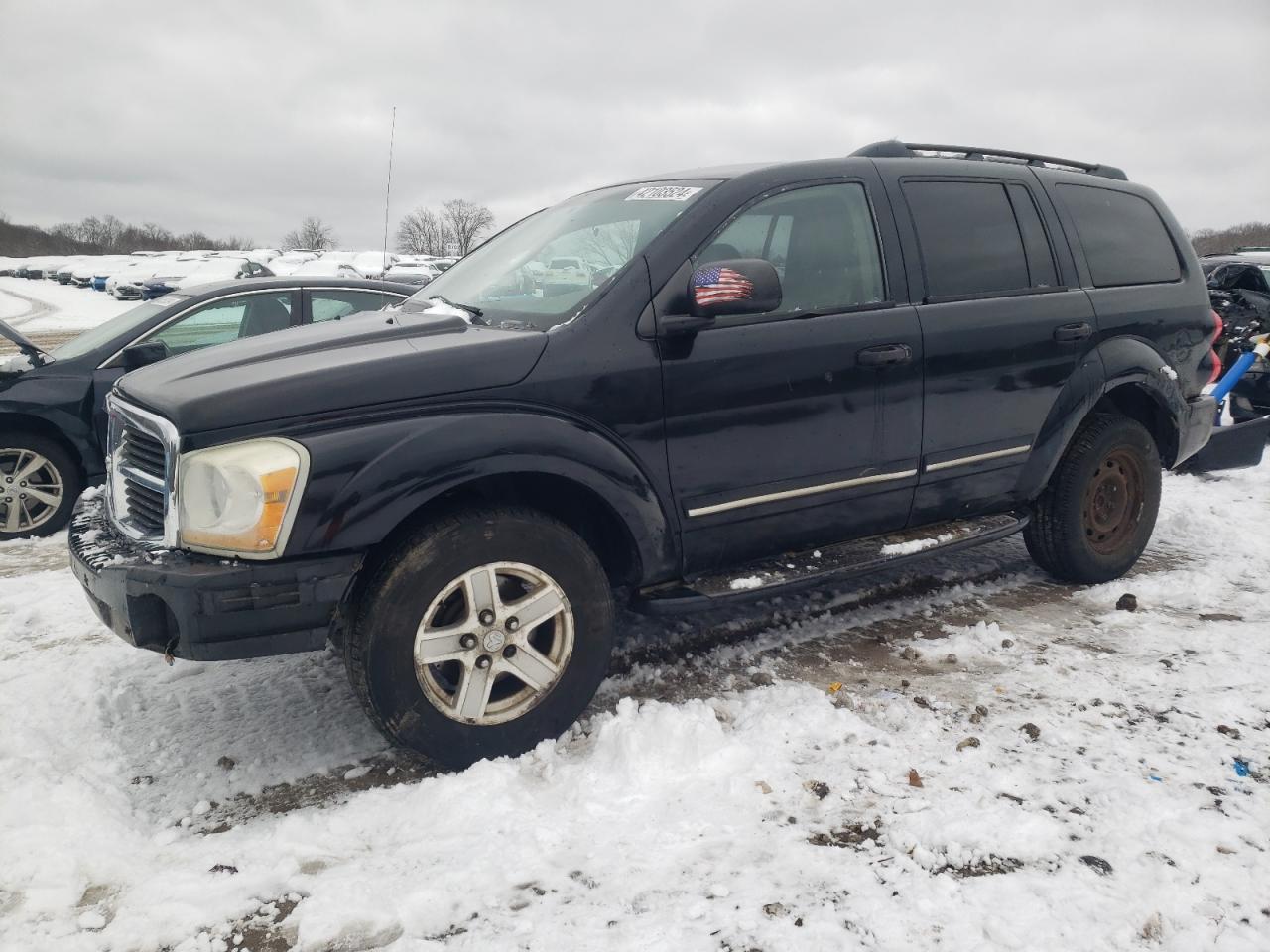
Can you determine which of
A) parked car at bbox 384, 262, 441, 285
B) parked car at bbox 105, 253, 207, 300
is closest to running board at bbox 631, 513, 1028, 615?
parked car at bbox 384, 262, 441, 285

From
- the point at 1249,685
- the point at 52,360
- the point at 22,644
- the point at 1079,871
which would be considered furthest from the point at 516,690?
the point at 52,360

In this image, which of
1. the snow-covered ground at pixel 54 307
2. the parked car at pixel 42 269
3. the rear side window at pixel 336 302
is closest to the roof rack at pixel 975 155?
the rear side window at pixel 336 302

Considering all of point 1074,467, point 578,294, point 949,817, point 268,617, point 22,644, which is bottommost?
point 22,644

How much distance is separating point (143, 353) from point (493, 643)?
4.12 metres

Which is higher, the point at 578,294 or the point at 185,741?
the point at 578,294

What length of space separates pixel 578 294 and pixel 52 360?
4430 mm

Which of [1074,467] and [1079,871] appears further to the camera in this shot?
[1074,467]

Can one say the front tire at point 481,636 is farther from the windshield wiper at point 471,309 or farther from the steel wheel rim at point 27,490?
the steel wheel rim at point 27,490

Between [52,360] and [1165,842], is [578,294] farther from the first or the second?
[52,360]

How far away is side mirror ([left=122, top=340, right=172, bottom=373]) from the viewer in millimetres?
5656

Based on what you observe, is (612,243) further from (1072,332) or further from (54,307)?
(54,307)

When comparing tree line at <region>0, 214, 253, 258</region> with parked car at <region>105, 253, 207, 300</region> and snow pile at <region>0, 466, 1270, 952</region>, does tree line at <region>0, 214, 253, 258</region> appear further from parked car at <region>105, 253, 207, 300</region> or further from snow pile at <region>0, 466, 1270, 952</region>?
snow pile at <region>0, 466, 1270, 952</region>

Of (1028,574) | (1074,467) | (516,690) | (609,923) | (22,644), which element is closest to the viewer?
(609,923)

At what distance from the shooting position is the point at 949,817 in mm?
2533
